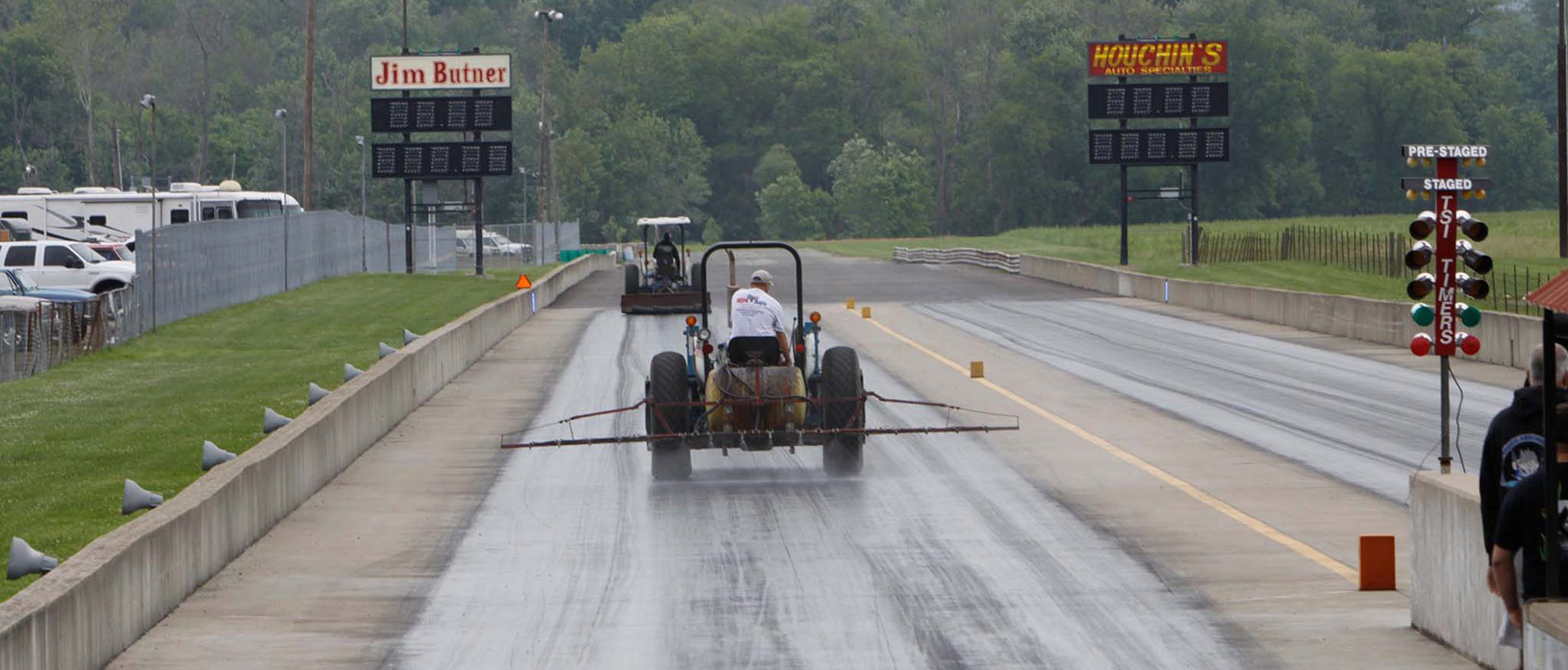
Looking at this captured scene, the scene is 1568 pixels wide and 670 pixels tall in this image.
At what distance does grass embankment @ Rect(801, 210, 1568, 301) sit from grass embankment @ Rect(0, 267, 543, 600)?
22124 mm

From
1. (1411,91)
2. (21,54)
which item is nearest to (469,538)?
(21,54)

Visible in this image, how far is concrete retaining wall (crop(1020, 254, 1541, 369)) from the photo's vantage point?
29609mm

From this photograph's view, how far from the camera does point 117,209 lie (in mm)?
59125

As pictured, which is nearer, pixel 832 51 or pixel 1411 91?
pixel 1411 91

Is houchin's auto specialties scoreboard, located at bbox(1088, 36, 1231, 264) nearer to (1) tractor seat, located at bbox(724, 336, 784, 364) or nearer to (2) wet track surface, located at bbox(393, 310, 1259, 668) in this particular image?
(2) wet track surface, located at bbox(393, 310, 1259, 668)

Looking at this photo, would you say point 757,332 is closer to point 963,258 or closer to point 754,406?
point 754,406

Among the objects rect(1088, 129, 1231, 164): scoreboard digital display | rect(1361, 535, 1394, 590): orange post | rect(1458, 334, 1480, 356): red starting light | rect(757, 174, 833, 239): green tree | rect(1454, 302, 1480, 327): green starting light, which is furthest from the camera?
rect(757, 174, 833, 239): green tree

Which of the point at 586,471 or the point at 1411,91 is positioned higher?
the point at 1411,91

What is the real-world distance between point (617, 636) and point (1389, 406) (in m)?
15.0

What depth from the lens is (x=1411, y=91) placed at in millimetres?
144750

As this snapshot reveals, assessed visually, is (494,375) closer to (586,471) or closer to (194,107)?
(586,471)

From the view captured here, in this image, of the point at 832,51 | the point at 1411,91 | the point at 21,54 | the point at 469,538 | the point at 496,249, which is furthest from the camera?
the point at 832,51

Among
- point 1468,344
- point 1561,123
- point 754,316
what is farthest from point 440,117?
point 1468,344

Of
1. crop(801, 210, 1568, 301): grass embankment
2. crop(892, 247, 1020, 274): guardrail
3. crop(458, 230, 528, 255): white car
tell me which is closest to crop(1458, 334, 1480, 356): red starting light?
crop(801, 210, 1568, 301): grass embankment
